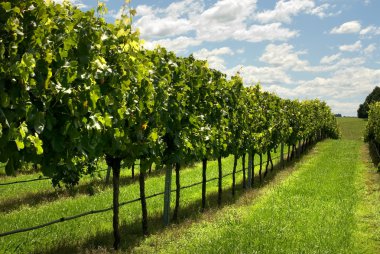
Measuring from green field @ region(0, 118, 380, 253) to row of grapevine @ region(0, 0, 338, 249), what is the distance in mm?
1391

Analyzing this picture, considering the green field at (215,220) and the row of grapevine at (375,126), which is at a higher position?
the row of grapevine at (375,126)

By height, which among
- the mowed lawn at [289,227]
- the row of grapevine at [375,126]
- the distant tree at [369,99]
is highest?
the distant tree at [369,99]

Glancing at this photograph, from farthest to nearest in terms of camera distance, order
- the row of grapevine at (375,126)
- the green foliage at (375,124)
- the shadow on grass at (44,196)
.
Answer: the row of grapevine at (375,126) → the green foliage at (375,124) → the shadow on grass at (44,196)

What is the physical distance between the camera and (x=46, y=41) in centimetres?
552

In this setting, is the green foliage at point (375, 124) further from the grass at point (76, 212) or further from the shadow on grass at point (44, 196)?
the shadow on grass at point (44, 196)

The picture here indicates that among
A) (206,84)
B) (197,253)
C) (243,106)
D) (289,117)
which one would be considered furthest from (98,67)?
(289,117)

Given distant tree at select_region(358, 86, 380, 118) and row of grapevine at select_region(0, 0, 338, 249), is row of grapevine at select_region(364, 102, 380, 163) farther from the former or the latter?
distant tree at select_region(358, 86, 380, 118)

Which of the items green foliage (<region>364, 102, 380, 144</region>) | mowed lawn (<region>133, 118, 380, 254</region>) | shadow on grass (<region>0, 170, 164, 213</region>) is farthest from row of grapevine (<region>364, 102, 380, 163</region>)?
shadow on grass (<region>0, 170, 164, 213</region>)

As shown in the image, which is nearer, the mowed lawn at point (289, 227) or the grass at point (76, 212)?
the mowed lawn at point (289, 227)

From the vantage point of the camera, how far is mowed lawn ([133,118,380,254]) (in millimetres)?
9773

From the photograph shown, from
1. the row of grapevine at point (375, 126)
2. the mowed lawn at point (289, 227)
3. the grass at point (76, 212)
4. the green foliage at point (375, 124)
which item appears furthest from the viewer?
the row of grapevine at point (375, 126)

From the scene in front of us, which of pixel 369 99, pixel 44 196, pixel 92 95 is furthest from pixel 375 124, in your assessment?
pixel 369 99

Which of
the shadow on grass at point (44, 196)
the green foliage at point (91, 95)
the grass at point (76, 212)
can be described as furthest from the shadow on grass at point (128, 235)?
the shadow on grass at point (44, 196)

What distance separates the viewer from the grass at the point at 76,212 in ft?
34.6
